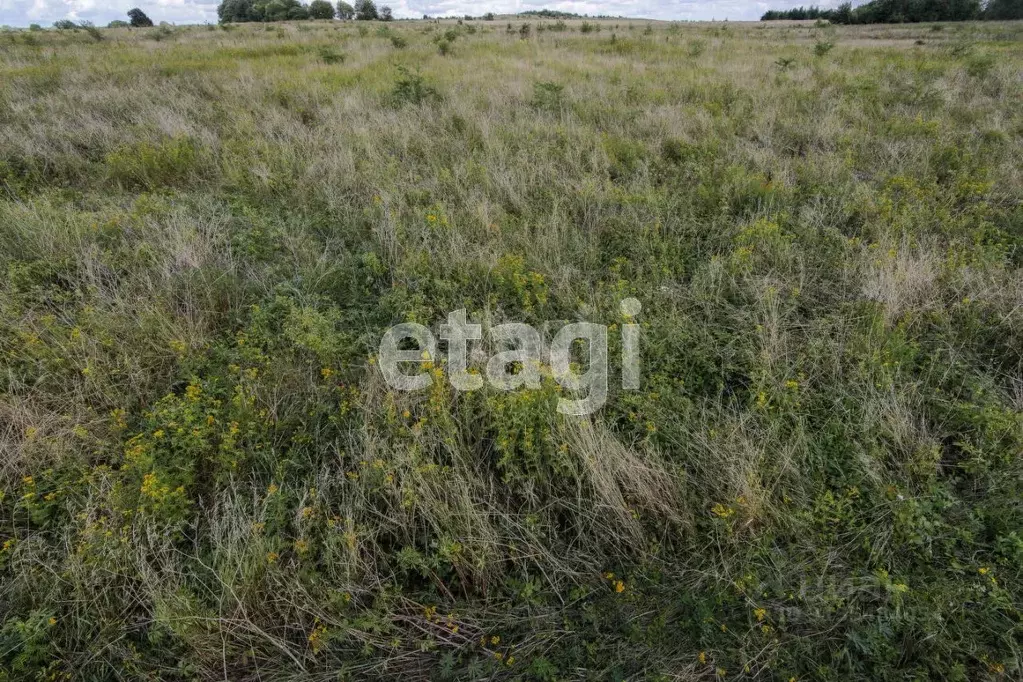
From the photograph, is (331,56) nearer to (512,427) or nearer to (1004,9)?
(512,427)

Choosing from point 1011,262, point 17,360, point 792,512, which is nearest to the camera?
point 792,512

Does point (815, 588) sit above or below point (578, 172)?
below

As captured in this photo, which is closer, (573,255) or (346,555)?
(346,555)

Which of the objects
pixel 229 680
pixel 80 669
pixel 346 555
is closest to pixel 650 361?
pixel 346 555

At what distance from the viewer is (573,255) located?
408cm

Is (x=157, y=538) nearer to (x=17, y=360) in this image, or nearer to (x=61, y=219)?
(x=17, y=360)

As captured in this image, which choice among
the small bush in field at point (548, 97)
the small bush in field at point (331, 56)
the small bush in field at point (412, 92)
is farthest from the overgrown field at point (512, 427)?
the small bush in field at point (331, 56)

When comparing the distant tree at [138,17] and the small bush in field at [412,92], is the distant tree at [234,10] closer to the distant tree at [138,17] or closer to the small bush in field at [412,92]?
the distant tree at [138,17]

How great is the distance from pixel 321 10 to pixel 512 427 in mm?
59971

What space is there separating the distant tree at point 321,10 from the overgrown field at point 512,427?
2086 inches

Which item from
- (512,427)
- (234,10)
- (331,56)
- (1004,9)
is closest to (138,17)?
(234,10)

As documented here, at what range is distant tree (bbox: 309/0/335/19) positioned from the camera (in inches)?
1873

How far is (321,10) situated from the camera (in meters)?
48.6

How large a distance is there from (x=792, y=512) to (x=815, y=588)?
1.16 feet
